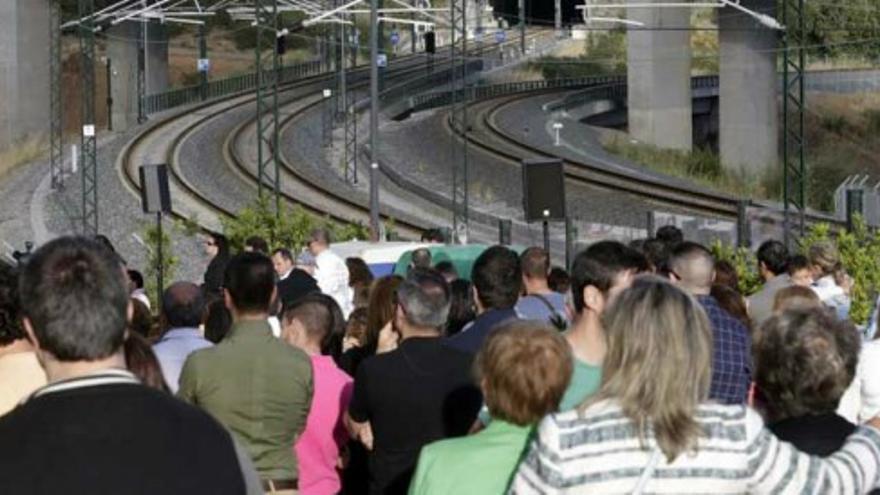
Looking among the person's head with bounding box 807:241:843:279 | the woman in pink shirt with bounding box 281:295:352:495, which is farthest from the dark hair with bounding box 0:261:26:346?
the person's head with bounding box 807:241:843:279

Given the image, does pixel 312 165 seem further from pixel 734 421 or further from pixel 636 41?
pixel 734 421

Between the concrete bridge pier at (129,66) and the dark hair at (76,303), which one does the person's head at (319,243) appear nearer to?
the dark hair at (76,303)

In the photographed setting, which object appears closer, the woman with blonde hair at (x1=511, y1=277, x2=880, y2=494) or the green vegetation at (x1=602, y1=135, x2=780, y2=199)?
the woman with blonde hair at (x1=511, y1=277, x2=880, y2=494)

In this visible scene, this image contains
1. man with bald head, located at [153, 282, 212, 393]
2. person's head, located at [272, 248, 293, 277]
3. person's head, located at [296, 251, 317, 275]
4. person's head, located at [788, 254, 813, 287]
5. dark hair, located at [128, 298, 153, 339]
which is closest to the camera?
man with bald head, located at [153, 282, 212, 393]

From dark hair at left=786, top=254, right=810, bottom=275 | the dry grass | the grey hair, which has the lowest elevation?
the dry grass

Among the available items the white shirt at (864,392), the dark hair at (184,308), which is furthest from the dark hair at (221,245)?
the white shirt at (864,392)

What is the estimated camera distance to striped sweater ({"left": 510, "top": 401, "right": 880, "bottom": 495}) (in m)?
5.98

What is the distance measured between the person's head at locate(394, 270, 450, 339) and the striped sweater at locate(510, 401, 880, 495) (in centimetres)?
289

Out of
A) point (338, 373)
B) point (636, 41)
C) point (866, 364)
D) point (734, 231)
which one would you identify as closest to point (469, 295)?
point (338, 373)

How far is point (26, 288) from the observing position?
5469 mm

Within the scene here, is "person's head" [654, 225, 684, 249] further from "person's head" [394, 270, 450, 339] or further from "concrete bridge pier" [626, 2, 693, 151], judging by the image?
"concrete bridge pier" [626, 2, 693, 151]

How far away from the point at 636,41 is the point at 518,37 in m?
42.4

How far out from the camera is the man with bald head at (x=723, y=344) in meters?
8.91

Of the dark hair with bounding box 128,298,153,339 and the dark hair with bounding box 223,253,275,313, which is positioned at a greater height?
the dark hair with bounding box 223,253,275,313
